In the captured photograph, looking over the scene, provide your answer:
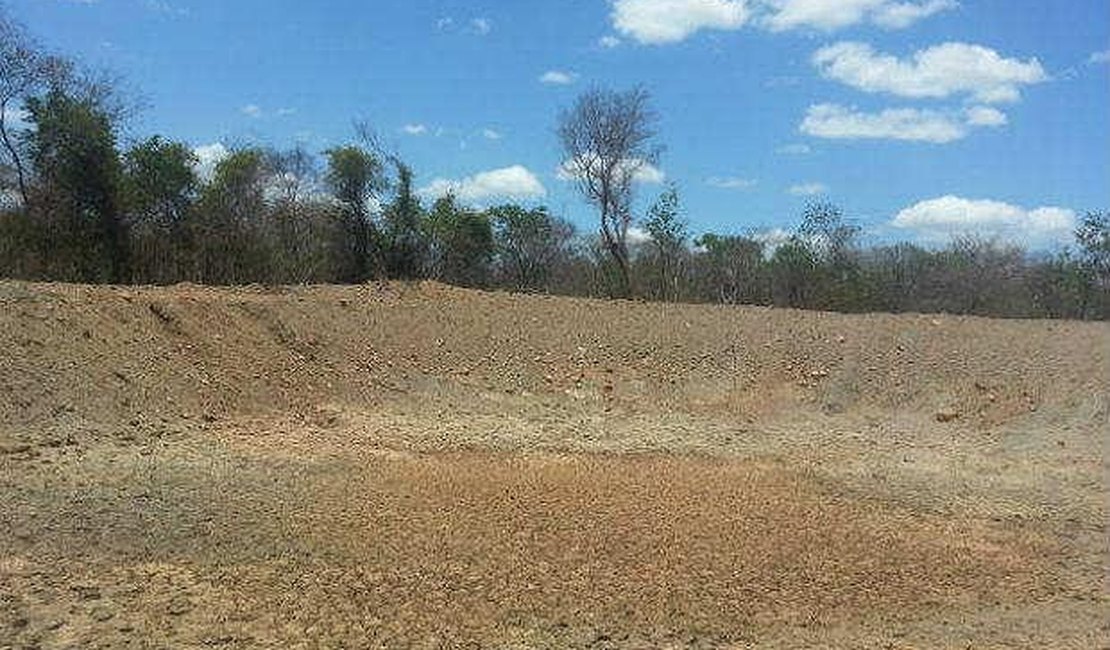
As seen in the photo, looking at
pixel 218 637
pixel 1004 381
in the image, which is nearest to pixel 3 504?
pixel 218 637

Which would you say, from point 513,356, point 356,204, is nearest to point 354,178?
point 356,204

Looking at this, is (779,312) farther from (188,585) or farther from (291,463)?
(188,585)

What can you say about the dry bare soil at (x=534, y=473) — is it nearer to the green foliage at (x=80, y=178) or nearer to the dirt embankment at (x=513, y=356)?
the dirt embankment at (x=513, y=356)

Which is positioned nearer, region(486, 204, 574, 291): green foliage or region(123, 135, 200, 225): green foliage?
region(123, 135, 200, 225): green foliage

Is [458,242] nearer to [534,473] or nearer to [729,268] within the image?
[729,268]

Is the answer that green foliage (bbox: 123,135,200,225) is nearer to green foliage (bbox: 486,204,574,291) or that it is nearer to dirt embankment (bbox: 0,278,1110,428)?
dirt embankment (bbox: 0,278,1110,428)

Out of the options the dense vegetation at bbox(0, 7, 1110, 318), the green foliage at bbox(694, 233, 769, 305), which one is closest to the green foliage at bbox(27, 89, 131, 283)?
the dense vegetation at bbox(0, 7, 1110, 318)

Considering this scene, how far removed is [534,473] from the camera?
1084cm

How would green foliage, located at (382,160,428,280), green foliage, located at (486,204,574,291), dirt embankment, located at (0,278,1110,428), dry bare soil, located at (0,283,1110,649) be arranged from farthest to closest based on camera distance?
green foliage, located at (486,204,574,291) → green foliage, located at (382,160,428,280) → dirt embankment, located at (0,278,1110,428) → dry bare soil, located at (0,283,1110,649)

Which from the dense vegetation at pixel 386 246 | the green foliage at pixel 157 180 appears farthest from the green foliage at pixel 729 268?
the green foliage at pixel 157 180

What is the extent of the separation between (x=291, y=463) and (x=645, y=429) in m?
4.99

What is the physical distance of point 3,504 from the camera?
28.1 ft

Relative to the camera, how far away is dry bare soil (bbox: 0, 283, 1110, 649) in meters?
6.75

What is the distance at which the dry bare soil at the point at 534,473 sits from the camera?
266 inches
